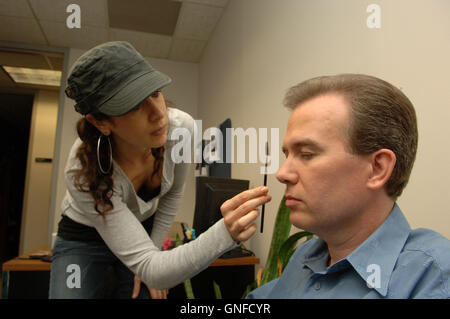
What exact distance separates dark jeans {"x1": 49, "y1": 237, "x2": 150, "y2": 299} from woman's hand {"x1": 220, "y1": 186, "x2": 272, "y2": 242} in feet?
2.07

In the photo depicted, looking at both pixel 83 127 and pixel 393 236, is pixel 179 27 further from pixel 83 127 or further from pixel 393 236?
pixel 393 236

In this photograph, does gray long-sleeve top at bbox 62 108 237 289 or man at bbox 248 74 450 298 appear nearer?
man at bbox 248 74 450 298

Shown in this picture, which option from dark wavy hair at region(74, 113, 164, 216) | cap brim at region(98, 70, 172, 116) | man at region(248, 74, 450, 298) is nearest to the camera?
man at region(248, 74, 450, 298)

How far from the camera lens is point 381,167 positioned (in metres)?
0.55

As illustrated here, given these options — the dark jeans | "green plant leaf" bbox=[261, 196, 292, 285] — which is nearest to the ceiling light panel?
the dark jeans

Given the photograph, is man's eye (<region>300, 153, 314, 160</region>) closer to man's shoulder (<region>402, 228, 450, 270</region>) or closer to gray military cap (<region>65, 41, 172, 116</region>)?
man's shoulder (<region>402, 228, 450, 270</region>)

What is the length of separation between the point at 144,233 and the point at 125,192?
0.14 metres

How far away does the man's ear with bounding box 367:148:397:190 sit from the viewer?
54 centimetres

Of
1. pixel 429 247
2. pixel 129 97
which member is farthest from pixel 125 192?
pixel 429 247

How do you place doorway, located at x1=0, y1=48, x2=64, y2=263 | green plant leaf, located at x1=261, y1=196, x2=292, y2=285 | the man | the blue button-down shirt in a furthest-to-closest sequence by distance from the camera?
green plant leaf, located at x1=261, y1=196, x2=292, y2=285 < doorway, located at x1=0, y1=48, x2=64, y2=263 < the man < the blue button-down shirt

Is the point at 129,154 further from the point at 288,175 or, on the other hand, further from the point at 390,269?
the point at 390,269

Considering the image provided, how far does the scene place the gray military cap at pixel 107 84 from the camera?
642 millimetres

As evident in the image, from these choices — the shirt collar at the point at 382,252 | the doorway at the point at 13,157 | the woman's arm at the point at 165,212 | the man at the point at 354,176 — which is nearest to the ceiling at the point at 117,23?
the doorway at the point at 13,157

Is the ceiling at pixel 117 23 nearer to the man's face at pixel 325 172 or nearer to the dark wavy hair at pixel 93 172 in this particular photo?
the dark wavy hair at pixel 93 172
